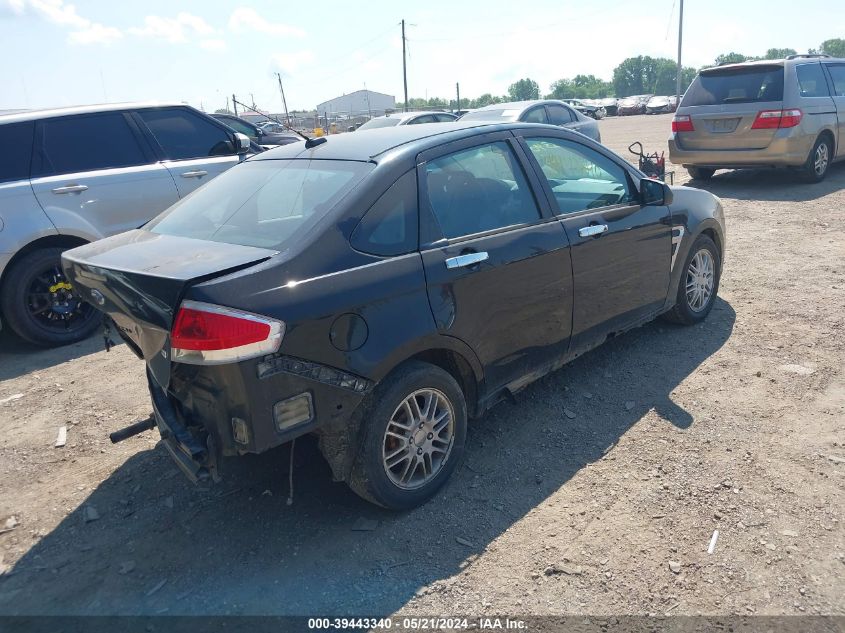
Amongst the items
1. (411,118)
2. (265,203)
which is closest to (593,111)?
(411,118)

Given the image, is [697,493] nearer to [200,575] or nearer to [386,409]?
[386,409]

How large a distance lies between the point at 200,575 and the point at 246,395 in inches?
36.4

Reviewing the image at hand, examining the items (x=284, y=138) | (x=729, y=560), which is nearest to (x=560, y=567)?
(x=729, y=560)

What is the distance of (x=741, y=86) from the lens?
10422mm

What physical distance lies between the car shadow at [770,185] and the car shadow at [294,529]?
7.50m

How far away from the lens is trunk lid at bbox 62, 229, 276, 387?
8.79ft

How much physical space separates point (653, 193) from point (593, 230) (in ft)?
2.62

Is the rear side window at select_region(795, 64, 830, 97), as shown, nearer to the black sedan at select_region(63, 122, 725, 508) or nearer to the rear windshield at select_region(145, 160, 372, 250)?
the black sedan at select_region(63, 122, 725, 508)

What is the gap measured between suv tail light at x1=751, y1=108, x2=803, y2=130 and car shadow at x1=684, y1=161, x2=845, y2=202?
1031mm

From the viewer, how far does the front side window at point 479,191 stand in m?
3.41

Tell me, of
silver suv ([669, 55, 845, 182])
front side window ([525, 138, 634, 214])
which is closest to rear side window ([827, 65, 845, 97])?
silver suv ([669, 55, 845, 182])

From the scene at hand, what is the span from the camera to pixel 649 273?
4629mm

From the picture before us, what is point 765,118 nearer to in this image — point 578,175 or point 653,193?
point 653,193

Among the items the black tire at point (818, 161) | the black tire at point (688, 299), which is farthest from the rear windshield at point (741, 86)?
the black tire at point (688, 299)
